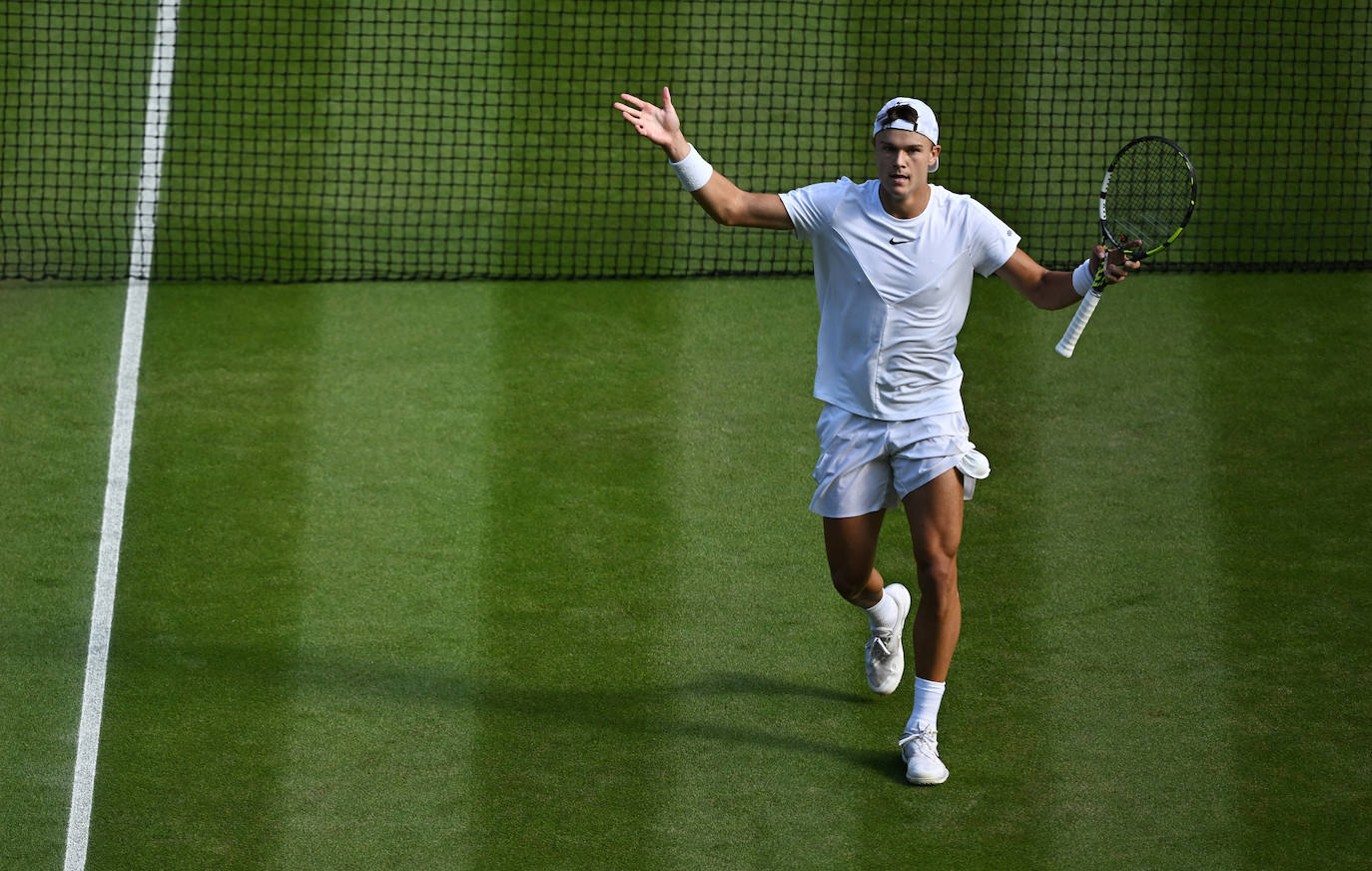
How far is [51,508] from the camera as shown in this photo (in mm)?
8398

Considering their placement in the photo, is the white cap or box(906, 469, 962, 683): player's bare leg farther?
box(906, 469, 962, 683): player's bare leg

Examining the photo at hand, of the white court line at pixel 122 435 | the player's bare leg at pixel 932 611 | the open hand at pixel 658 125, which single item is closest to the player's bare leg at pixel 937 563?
the player's bare leg at pixel 932 611

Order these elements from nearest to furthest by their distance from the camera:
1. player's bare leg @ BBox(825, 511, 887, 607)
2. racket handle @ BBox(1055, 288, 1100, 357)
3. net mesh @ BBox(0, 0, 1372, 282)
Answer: racket handle @ BBox(1055, 288, 1100, 357) < player's bare leg @ BBox(825, 511, 887, 607) < net mesh @ BBox(0, 0, 1372, 282)

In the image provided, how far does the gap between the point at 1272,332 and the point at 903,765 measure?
14.9 feet

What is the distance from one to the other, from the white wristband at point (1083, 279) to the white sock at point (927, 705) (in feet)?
5.21

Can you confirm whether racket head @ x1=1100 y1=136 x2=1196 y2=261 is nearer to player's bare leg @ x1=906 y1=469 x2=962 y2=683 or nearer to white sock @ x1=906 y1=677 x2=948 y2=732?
player's bare leg @ x1=906 y1=469 x2=962 y2=683

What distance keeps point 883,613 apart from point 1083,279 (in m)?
1.59

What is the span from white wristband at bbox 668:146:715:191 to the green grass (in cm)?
211

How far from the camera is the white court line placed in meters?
6.61

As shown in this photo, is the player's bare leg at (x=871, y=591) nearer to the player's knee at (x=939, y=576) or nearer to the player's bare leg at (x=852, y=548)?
the player's bare leg at (x=852, y=548)

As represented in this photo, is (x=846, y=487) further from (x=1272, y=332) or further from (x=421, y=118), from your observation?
(x=421, y=118)

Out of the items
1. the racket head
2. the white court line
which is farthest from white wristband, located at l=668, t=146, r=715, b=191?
the white court line

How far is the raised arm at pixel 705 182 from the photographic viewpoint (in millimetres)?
6359

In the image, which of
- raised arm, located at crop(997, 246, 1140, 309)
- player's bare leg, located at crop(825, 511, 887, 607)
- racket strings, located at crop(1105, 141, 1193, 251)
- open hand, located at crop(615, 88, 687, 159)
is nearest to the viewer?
open hand, located at crop(615, 88, 687, 159)
